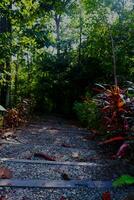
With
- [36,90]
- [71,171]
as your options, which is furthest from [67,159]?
[36,90]

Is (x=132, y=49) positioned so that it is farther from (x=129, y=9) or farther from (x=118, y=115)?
(x=118, y=115)

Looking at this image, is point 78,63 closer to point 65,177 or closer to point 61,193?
point 65,177

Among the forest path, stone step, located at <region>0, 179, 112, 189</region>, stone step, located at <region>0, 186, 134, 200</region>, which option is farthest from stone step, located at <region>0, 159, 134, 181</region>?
stone step, located at <region>0, 186, 134, 200</region>

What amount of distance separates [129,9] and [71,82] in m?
4.13

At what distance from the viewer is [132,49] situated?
13.2 m

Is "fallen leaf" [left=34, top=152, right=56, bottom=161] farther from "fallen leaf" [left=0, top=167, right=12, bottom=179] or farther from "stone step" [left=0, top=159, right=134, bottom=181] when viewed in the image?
"fallen leaf" [left=0, top=167, right=12, bottom=179]

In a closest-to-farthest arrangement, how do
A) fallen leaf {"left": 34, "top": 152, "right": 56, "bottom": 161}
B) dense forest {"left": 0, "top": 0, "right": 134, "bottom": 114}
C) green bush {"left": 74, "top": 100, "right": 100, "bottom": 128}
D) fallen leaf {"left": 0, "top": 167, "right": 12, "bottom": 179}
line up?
1. fallen leaf {"left": 0, "top": 167, "right": 12, "bottom": 179}
2. fallen leaf {"left": 34, "top": 152, "right": 56, "bottom": 161}
3. green bush {"left": 74, "top": 100, "right": 100, "bottom": 128}
4. dense forest {"left": 0, "top": 0, "right": 134, "bottom": 114}

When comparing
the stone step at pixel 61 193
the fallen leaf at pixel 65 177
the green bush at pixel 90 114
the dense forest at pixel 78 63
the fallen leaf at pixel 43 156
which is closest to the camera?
the stone step at pixel 61 193

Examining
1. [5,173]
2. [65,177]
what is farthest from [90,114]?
[5,173]

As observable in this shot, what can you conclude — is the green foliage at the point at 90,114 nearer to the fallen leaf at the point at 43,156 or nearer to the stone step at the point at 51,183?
the fallen leaf at the point at 43,156

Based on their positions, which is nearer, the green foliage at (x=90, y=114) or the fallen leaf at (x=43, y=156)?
the fallen leaf at (x=43, y=156)

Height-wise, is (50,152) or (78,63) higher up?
(78,63)

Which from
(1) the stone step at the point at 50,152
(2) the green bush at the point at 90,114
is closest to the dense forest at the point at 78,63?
(2) the green bush at the point at 90,114

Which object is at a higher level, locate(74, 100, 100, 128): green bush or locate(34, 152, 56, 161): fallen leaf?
locate(74, 100, 100, 128): green bush
